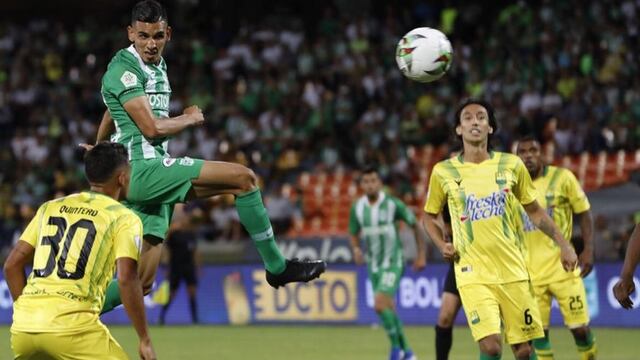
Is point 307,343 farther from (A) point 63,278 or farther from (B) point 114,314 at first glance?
(A) point 63,278

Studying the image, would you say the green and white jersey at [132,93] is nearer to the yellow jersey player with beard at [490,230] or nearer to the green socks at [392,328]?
the yellow jersey player with beard at [490,230]

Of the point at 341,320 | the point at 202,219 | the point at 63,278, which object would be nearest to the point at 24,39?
the point at 202,219

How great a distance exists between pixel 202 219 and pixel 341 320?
4340 millimetres

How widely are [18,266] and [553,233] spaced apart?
4.11m

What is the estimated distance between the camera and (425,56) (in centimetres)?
988

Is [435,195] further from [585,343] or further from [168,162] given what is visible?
[585,343]

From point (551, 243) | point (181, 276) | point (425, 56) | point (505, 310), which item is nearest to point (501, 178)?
point (505, 310)

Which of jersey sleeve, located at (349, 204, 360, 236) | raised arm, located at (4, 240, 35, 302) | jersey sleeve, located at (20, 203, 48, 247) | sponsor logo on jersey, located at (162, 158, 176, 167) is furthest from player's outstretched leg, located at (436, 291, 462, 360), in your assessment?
jersey sleeve, located at (20, 203, 48, 247)

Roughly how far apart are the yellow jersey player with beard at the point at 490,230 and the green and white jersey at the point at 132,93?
7.16ft

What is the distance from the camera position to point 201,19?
3050 cm

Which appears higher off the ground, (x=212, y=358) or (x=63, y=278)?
(x=63, y=278)

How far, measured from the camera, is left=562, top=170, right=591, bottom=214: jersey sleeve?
1156 centimetres

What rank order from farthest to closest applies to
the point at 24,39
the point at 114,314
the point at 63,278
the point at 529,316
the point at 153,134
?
the point at 24,39 → the point at 114,314 → the point at 529,316 → the point at 153,134 → the point at 63,278

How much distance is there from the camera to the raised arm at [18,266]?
23.0ft
